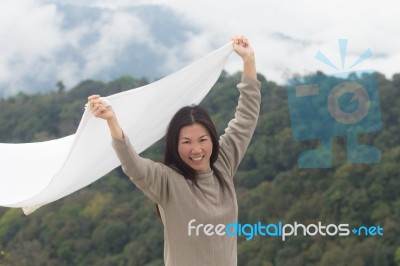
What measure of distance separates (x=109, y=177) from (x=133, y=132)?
701 inches

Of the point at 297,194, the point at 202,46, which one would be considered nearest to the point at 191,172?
the point at 297,194

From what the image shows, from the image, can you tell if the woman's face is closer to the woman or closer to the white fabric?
the woman

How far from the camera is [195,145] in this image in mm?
1816

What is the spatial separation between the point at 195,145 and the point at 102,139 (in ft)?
0.80

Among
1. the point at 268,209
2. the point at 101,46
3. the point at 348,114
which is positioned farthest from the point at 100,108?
the point at 101,46

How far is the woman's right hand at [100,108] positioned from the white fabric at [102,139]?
0.08 m

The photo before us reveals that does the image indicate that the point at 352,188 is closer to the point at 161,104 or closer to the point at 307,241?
the point at 307,241

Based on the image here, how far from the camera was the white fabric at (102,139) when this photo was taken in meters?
1.89

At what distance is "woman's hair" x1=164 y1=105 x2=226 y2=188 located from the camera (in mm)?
1830

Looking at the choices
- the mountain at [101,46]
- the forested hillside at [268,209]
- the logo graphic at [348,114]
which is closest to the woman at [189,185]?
the logo graphic at [348,114]

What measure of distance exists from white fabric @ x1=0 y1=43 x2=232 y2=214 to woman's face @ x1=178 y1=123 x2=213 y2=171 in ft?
0.58

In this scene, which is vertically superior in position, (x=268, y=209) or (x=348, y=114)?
(x=268, y=209)

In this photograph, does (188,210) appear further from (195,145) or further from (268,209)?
(268,209)

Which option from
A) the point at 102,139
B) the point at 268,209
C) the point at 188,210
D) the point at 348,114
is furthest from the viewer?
the point at 268,209
